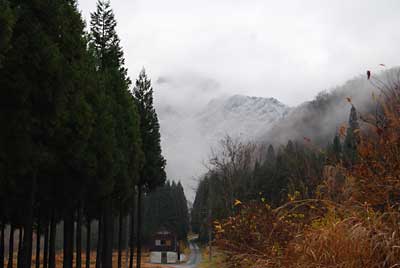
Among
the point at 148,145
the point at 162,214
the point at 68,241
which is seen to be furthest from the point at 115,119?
the point at 162,214

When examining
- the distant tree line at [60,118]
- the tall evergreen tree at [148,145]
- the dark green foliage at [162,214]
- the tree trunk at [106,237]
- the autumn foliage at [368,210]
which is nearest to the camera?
the autumn foliage at [368,210]

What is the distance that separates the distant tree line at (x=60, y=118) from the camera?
10.4 meters

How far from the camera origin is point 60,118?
1224 cm

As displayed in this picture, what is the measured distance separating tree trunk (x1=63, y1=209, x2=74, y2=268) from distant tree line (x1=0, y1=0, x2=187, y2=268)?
1.4 inches

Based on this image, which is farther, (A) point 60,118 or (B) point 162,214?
(B) point 162,214

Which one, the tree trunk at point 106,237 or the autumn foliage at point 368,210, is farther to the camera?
the tree trunk at point 106,237

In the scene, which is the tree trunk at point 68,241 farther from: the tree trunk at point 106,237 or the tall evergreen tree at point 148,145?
the tall evergreen tree at point 148,145

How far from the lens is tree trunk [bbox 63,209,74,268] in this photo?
17.2 meters

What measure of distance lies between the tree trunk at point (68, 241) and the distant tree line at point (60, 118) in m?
0.04

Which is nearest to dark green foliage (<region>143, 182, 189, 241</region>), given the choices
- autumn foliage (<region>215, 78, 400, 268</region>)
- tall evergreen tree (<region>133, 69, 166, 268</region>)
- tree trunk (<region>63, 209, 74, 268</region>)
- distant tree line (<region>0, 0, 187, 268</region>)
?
tall evergreen tree (<region>133, 69, 166, 268</region>)

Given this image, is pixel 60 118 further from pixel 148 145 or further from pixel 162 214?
pixel 162 214

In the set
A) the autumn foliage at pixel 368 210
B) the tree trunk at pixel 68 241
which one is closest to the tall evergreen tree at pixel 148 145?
the tree trunk at pixel 68 241

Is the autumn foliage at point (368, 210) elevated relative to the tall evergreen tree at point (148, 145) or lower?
lower

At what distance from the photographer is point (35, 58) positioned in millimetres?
10359
